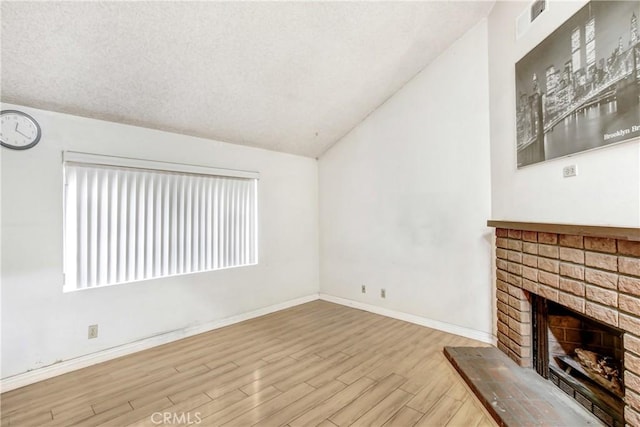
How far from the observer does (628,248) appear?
1.48m

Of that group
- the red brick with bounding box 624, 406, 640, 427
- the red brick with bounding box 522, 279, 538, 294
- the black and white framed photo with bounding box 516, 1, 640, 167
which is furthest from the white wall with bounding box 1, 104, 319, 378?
the red brick with bounding box 624, 406, 640, 427

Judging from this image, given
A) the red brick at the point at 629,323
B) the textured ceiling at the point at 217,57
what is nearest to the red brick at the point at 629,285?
the red brick at the point at 629,323

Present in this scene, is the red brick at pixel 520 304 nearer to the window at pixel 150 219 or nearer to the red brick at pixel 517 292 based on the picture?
the red brick at pixel 517 292

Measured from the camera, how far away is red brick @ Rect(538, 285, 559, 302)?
6.61 feet

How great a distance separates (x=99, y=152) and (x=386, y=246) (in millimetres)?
3335

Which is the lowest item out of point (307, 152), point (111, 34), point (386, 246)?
point (386, 246)

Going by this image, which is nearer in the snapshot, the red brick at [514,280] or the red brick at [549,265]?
the red brick at [549,265]

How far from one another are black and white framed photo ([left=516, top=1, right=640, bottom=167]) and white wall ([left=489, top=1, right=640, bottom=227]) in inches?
3.2


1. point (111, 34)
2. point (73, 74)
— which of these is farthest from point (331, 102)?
point (73, 74)

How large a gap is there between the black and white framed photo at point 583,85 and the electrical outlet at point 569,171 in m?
0.10

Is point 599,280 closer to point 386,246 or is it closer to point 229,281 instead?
point 386,246

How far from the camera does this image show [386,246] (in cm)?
388

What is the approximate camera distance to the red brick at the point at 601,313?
1.57 meters

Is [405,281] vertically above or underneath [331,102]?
underneath
